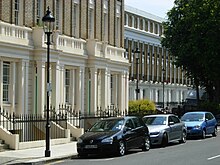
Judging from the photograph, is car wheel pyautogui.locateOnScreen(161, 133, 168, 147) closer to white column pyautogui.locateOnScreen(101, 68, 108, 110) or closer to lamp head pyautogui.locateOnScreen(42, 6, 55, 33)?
lamp head pyautogui.locateOnScreen(42, 6, 55, 33)

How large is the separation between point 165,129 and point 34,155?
762cm

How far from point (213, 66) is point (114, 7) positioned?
15.6 metres

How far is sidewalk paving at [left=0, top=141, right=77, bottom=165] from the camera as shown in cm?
1972

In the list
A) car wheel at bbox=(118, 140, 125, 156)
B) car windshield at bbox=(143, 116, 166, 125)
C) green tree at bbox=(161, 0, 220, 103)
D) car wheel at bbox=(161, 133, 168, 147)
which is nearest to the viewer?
car wheel at bbox=(118, 140, 125, 156)

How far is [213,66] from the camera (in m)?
52.2

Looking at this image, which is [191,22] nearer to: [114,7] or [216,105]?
[216,105]

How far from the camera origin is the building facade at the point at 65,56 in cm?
2833

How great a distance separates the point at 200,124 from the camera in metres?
32.2

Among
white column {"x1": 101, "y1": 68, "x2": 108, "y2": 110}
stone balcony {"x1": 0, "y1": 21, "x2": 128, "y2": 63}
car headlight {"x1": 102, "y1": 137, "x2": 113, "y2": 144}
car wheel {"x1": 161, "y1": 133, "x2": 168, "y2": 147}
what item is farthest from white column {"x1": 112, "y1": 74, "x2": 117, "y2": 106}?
car headlight {"x1": 102, "y1": 137, "x2": 113, "y2": 144}

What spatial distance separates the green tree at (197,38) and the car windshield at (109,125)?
97.0 ft

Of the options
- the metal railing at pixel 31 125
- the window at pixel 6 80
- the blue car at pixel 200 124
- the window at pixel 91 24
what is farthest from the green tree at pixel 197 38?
the window at pixel 6 80

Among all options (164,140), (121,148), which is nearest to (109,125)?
(121,148)

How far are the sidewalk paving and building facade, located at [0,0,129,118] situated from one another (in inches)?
180

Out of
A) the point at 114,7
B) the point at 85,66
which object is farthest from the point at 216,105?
the point at 85,66
